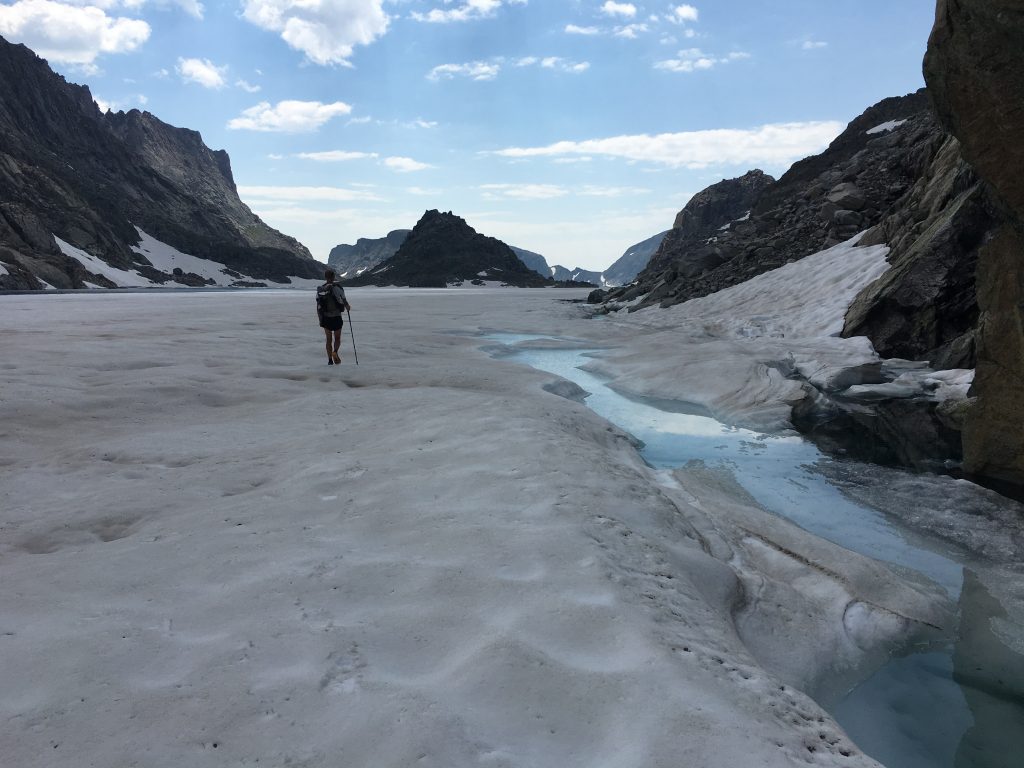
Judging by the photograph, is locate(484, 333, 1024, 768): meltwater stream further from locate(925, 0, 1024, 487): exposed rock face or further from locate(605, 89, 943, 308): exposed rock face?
locate(605, 89, 943, 308): exposed rock face

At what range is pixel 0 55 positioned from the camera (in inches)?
5866

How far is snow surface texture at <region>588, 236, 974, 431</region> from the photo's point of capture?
11.8m

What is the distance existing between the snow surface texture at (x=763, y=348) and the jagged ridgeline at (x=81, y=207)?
7672cm

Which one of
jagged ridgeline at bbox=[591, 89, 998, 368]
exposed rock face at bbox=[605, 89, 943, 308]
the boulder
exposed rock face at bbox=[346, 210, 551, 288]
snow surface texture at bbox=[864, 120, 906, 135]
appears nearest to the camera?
jagged ridgeline at bbox=[591, 89, 998, 368]

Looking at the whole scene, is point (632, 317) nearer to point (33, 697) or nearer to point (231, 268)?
point (33, 697)

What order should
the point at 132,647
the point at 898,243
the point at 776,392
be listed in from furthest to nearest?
the point at 898,243 < the point at 776,392 < the point at 132,647

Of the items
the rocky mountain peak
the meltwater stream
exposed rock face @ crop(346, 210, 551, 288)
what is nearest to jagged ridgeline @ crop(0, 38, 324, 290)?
exposed rock face @ crop(346, 210, 551, 288)

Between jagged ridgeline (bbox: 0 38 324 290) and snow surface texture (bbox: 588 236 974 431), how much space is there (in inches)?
3020

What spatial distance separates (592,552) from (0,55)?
212 m

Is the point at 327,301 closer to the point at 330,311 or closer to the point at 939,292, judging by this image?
the point at 330,311

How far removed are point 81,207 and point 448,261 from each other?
86.8 m

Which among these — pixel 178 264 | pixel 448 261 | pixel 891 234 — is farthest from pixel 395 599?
pixel 448 261

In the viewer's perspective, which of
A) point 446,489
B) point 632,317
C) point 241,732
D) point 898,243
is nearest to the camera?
point 241,732

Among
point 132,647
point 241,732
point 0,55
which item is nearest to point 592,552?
point 241,732
